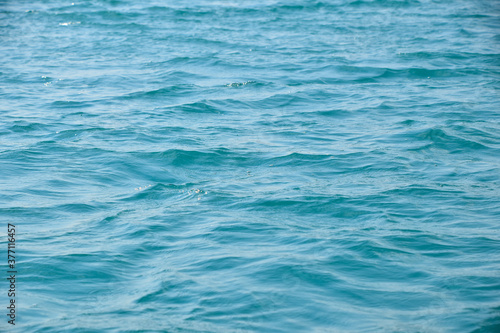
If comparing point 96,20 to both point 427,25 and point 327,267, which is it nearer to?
point 427,25

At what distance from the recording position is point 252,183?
9.52 metres

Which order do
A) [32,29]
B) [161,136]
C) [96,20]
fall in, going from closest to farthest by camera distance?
[161,136], [32,29], [96,20]

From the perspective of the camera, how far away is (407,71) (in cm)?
1634

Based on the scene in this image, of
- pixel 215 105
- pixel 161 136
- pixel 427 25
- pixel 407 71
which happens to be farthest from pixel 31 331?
pixel 427 25

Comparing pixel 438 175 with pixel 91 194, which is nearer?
pixel 91 194

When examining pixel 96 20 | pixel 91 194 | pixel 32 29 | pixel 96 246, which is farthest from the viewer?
pixel 96 20

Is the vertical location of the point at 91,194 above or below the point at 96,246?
above

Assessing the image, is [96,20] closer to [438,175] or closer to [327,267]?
[438,175]

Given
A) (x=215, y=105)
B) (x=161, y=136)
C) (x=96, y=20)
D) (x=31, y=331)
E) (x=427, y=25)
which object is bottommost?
(x=31, y=331)

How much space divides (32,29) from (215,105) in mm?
10800

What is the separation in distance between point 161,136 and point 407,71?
295 inches

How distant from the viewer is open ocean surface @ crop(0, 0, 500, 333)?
632 cm

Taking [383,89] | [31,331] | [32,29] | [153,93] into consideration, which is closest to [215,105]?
[153,93]

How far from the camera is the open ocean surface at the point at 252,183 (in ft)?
20.7
